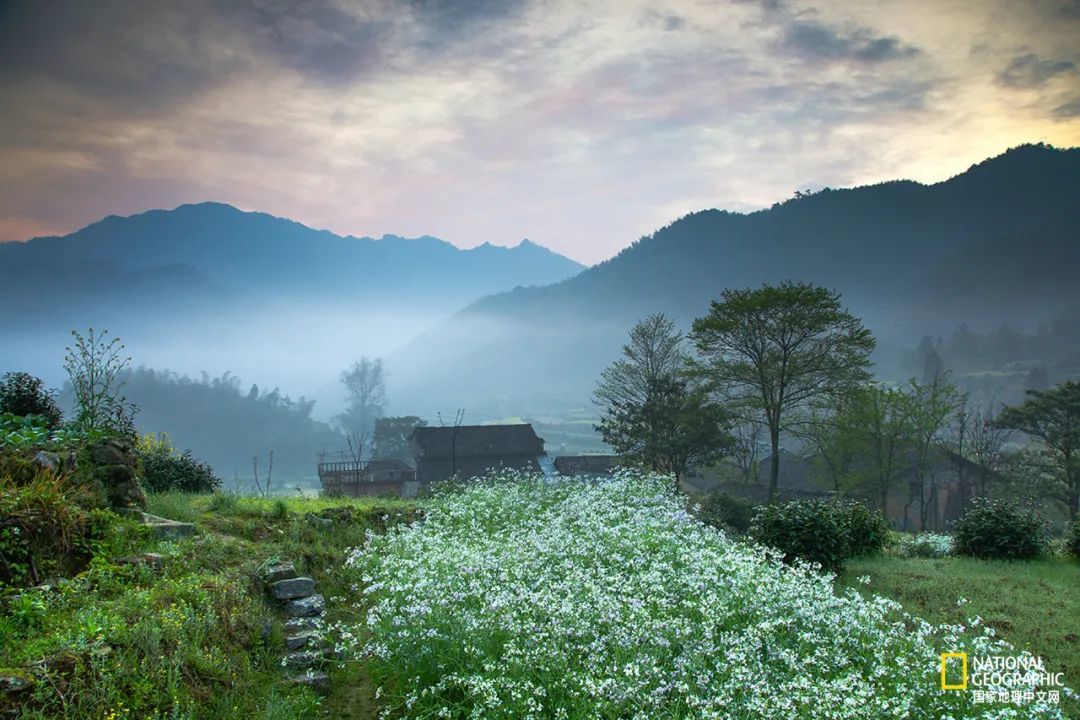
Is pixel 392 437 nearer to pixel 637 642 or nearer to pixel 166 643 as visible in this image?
pixel 166 643

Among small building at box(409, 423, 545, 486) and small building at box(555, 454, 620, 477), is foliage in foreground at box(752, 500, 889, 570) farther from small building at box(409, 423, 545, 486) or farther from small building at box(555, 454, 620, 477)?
small building at box(409, 423, 545, 486)

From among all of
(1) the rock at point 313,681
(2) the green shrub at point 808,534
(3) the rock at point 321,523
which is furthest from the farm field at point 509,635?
(2) the green shrub at point 808,534

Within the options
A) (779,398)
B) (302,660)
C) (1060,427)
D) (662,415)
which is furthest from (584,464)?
(302,660)

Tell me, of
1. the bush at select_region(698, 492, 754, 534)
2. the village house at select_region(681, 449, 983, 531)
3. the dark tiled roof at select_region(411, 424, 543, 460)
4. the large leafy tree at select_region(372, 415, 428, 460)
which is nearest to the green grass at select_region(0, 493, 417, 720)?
the bush at select_region(698, 492, 754, 534)

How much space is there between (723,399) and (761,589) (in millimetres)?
28048

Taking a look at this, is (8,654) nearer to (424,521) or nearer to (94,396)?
(424,521)

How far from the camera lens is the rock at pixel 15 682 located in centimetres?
557

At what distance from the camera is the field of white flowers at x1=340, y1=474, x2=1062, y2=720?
5926mm

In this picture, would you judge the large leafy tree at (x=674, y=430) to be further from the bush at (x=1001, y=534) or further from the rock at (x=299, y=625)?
the rock at (x=299, y=625)

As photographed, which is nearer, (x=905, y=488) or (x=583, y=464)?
(x=905, y=488)

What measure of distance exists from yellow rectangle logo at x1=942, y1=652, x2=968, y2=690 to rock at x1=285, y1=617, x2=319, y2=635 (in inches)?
295

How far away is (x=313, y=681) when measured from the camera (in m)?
7.75

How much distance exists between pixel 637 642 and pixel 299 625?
4947 mm

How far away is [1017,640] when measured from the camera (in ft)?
30.2
